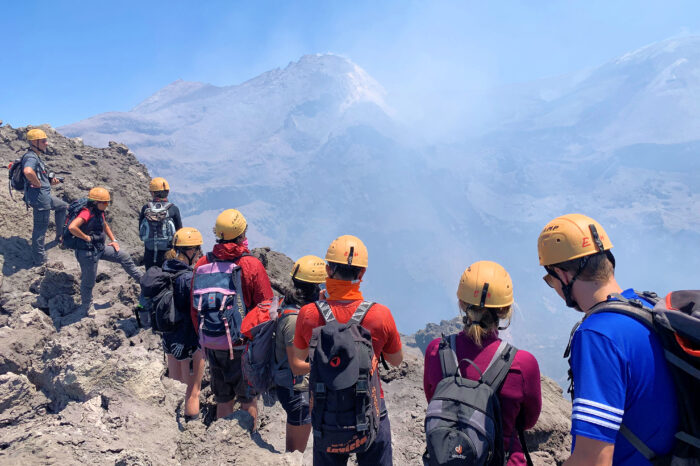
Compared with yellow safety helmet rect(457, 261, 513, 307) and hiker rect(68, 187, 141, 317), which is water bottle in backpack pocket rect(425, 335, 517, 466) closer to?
yellow safety helmet rect(457, 261, 513, 307)

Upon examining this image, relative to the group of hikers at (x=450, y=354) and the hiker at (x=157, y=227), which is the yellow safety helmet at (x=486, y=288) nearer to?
the group of hikers at (x=450, y=354)

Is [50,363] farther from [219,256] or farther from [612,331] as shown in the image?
[612,331]

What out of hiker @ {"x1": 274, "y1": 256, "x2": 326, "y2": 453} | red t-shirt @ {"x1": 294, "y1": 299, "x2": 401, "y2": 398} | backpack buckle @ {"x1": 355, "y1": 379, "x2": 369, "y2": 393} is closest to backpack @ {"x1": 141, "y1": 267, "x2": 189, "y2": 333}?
hiker @ {"x1": 274, "y1": 256, "x2": 326, "y2": 453}

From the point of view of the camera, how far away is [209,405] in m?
5.75

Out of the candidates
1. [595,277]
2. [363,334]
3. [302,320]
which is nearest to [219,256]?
[302,320]

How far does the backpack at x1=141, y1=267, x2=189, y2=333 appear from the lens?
4.86 metres

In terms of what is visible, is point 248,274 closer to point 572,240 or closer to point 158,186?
point 572,240

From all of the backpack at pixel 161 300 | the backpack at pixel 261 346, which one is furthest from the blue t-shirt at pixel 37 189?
the backpack at pixel 261 346

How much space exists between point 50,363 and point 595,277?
6.09 meters

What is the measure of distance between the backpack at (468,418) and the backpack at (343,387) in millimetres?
654

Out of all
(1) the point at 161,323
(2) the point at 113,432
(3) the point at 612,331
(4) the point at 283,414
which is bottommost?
(4) the point at 283,414

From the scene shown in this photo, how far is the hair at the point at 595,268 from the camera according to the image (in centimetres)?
204

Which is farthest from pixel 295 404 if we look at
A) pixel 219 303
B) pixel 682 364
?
pixel 682 364

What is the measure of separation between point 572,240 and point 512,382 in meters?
0.94
